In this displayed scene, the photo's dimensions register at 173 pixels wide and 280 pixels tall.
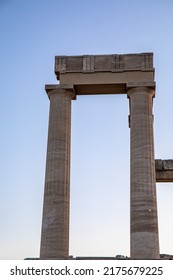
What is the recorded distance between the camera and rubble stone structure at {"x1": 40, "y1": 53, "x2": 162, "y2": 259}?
31797 mm

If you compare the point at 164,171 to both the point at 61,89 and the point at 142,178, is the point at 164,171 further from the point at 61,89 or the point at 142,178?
the point at 61,89

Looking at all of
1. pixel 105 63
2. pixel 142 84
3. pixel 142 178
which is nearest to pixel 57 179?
pixel 142 178

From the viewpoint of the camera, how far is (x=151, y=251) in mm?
30672

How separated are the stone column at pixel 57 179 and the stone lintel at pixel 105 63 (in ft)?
7.44

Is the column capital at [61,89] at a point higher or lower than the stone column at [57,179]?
higher

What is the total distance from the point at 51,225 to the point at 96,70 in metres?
14.9

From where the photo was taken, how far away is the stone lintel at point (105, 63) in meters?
37.6

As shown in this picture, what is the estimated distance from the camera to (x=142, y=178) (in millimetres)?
32938

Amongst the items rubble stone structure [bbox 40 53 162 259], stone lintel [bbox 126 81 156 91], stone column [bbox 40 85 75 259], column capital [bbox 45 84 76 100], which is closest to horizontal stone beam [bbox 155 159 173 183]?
rubble stone structure [bbox 40 53 162 259]

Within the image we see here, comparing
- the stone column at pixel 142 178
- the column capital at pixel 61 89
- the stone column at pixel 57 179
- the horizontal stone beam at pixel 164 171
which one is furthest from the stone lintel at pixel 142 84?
the horizontal stone beam at pixel 164 171

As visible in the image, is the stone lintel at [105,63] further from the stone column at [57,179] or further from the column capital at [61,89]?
the stone column at [57,179]

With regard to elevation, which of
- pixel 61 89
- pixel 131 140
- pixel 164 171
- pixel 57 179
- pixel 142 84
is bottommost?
pixel 57 179

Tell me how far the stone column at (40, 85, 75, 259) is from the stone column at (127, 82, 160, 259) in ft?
18.0

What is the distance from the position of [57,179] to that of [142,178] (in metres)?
7.04
